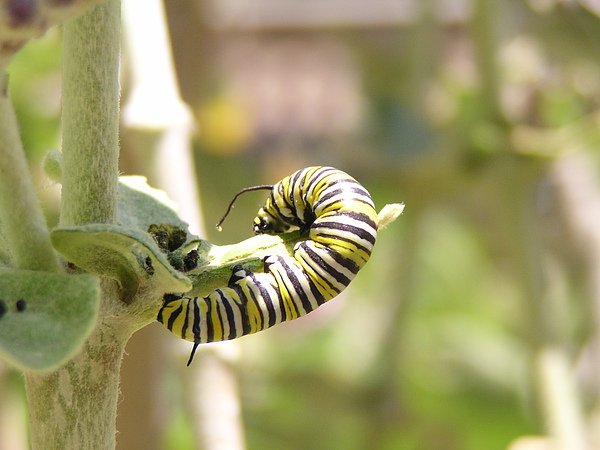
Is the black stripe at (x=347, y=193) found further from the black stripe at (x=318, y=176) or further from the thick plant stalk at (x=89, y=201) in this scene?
the thick plant stalk at (x=89, y=201)

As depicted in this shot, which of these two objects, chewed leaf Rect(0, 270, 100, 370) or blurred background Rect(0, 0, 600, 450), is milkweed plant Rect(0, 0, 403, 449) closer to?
chewed leaf Rect(0, 270, 100, 370)

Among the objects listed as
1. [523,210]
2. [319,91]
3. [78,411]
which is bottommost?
[78,411]

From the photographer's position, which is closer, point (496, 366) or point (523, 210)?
point (523, 210)

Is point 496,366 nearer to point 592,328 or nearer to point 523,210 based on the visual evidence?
point 592,328

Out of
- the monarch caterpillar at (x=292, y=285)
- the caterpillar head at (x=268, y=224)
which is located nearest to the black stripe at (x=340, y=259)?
the monarch caterpillar at (x=292, y=285)

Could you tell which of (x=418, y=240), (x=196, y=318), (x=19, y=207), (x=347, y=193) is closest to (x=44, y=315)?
(x=19, y=207)

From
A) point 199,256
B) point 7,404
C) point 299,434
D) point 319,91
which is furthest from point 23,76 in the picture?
point 319,91
